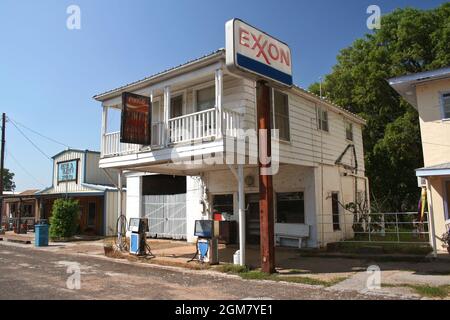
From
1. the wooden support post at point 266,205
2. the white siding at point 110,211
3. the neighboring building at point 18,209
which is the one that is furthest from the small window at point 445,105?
the neighboring building at point 18,209

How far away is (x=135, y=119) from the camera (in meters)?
13.0

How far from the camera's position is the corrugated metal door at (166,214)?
750 inches

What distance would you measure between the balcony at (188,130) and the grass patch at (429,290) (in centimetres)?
579

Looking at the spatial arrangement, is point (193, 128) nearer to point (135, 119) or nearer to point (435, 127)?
point (135, 119)

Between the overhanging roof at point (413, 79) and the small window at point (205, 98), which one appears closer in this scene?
the overhanging roof at point (413, 79)

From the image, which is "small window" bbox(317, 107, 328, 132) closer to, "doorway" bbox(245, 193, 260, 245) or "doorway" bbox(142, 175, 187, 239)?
"doorway" bbox(245, 193, 260, 245)

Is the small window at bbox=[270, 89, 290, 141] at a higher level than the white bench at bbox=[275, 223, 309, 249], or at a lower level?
higher

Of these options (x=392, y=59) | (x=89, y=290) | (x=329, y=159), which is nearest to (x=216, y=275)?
(x=89, y=290)

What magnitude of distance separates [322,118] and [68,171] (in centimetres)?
1902

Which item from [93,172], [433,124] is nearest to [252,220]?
[433,124]

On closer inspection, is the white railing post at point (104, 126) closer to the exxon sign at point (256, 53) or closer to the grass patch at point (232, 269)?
the grass patch at point (232, 269)

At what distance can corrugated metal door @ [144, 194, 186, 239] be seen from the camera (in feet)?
62.5

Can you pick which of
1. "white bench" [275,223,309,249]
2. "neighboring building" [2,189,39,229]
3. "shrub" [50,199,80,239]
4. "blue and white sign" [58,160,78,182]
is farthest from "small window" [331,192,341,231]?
"neighboring building" [2,189,39,229]

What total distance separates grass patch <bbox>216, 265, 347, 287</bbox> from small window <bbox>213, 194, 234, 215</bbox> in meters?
5.89
